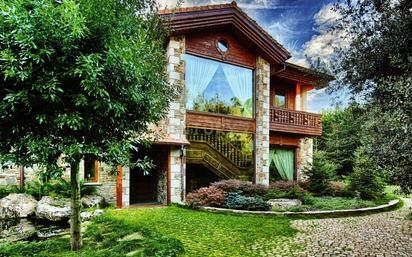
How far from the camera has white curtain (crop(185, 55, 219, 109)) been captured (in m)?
11.9

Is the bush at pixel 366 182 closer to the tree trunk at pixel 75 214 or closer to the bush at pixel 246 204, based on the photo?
the bush at pixel 246 204

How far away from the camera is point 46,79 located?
399 centimetres

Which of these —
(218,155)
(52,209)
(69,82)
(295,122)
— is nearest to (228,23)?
(218,155)

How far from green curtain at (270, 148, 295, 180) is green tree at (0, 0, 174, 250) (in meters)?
11.8

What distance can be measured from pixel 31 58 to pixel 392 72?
6458 mm

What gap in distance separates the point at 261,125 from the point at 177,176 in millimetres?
4966

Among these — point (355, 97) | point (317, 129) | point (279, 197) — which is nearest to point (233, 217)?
point (279, 197)

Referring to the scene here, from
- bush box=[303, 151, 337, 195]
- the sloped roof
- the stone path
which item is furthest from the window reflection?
the stone path

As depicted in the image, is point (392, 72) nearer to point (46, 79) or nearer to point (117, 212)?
point (46, 79)

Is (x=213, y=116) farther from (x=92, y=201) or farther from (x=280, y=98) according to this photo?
(x=280, y=98)

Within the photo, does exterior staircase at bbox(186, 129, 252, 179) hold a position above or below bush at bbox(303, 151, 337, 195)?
above

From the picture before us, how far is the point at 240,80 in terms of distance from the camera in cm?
1355

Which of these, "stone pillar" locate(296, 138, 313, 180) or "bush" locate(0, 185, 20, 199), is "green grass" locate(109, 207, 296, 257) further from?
"stone pillar" locate(296, 138, 313, 180)

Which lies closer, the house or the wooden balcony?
the house
